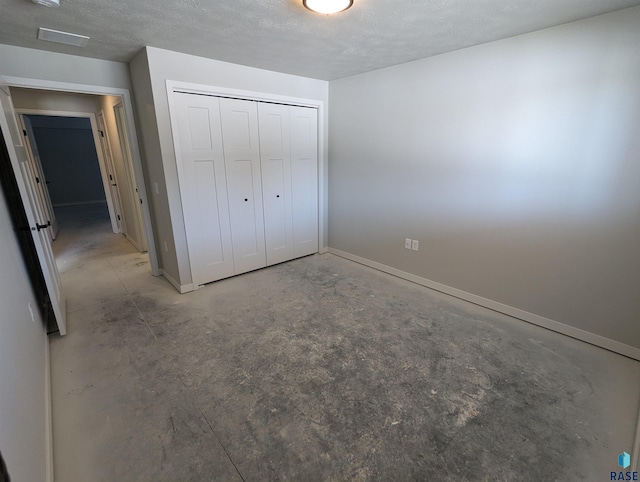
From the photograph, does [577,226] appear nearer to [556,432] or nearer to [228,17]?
[556,432]

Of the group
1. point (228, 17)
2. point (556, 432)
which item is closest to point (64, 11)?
point (228, 17)

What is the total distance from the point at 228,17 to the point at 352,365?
102 inches

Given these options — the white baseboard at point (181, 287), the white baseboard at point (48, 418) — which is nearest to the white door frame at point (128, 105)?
the white baseboard at point (181, 287)

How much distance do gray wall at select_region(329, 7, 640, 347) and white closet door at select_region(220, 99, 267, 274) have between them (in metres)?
1.35

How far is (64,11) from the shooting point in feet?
6.21

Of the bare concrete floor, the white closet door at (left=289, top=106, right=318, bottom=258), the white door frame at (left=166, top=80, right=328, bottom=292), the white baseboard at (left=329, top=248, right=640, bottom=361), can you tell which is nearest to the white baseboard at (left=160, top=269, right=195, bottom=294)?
the white door frame at (left=166, top=80, right=328, bottom=292)

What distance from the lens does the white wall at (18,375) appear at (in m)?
1.07

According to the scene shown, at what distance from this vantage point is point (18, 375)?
52.8 inches

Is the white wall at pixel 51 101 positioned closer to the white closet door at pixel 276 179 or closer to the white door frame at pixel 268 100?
the white door frame at pixel 268 100

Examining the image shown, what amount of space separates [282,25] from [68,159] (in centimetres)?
875

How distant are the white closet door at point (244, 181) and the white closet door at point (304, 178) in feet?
1.75

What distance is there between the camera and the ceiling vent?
2.17 m

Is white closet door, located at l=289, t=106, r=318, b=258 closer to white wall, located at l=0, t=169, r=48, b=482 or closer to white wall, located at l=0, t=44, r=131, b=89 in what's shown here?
white wall, located at l=0, t=44, r=131, b=89

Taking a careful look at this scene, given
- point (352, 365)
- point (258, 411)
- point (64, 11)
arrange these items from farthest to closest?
point (352, 365) < point (64, 11) < point (258, 411)
